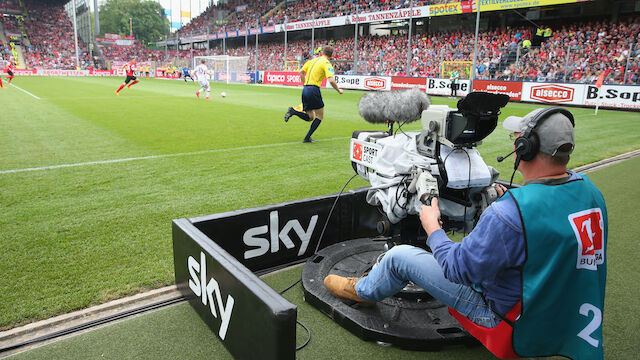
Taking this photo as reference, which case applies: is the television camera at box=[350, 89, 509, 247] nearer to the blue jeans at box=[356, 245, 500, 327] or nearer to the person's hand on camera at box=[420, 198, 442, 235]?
the person's hand on camera at box=[420, 198, 442, 235]

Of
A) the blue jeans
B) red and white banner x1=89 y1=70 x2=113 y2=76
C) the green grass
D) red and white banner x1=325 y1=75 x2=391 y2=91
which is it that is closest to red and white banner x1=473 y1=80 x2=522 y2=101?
red and white banner x1=325 y1=75 x2=391 y2=91

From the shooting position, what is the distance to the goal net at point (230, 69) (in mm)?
39719

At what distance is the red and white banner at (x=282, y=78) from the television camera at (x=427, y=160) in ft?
104

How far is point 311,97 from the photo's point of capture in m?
9.03

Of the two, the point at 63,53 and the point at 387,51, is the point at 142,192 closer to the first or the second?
the point at 387,51

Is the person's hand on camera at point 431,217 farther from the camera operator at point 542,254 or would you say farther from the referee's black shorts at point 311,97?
the referee's black shorts at point 311,97

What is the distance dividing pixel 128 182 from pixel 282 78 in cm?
3188

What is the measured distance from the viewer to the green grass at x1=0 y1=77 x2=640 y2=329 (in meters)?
3.23

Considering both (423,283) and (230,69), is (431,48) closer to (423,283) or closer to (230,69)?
(230,69)

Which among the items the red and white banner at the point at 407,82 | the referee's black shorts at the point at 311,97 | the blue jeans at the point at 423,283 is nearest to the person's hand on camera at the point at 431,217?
the blue jeans at the point at 423,283

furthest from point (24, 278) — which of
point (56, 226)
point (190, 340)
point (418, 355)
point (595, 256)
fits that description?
point (595, 256)

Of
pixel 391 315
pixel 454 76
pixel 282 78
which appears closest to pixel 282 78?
pixel 282 78

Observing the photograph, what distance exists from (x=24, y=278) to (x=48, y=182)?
9.79 ft

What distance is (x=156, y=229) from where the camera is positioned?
4188 millimetres
